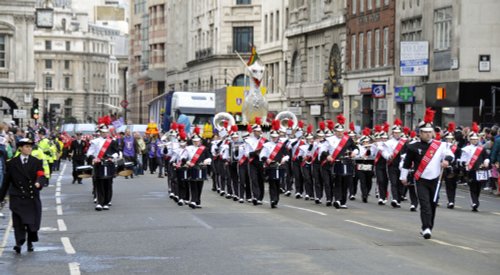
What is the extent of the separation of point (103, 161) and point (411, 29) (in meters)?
31.5

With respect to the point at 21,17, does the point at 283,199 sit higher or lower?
lower

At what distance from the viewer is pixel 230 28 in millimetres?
97500

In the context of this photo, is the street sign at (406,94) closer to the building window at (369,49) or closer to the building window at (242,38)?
the building window at (369,49)

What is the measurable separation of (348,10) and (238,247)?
48.8m

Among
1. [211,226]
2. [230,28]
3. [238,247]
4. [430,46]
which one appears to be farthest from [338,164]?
[230,28]

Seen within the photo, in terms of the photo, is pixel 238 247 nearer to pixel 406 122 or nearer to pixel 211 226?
pixel 211 226

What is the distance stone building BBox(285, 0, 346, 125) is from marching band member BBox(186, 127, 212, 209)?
37.6 m

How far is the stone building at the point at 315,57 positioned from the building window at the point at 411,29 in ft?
27.2

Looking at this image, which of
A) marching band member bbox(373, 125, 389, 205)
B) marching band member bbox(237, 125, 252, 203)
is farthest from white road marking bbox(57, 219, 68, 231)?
marching band member bbox(373, 125, 389, 205)

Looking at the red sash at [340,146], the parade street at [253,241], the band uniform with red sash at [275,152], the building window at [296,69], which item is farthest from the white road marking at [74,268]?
the building window at [296,69]

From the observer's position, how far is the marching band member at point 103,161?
95.0 ft

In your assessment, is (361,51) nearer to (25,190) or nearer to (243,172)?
(243,172)

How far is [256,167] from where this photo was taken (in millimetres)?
30781

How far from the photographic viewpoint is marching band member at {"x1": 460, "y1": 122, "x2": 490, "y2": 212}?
30.1 m
